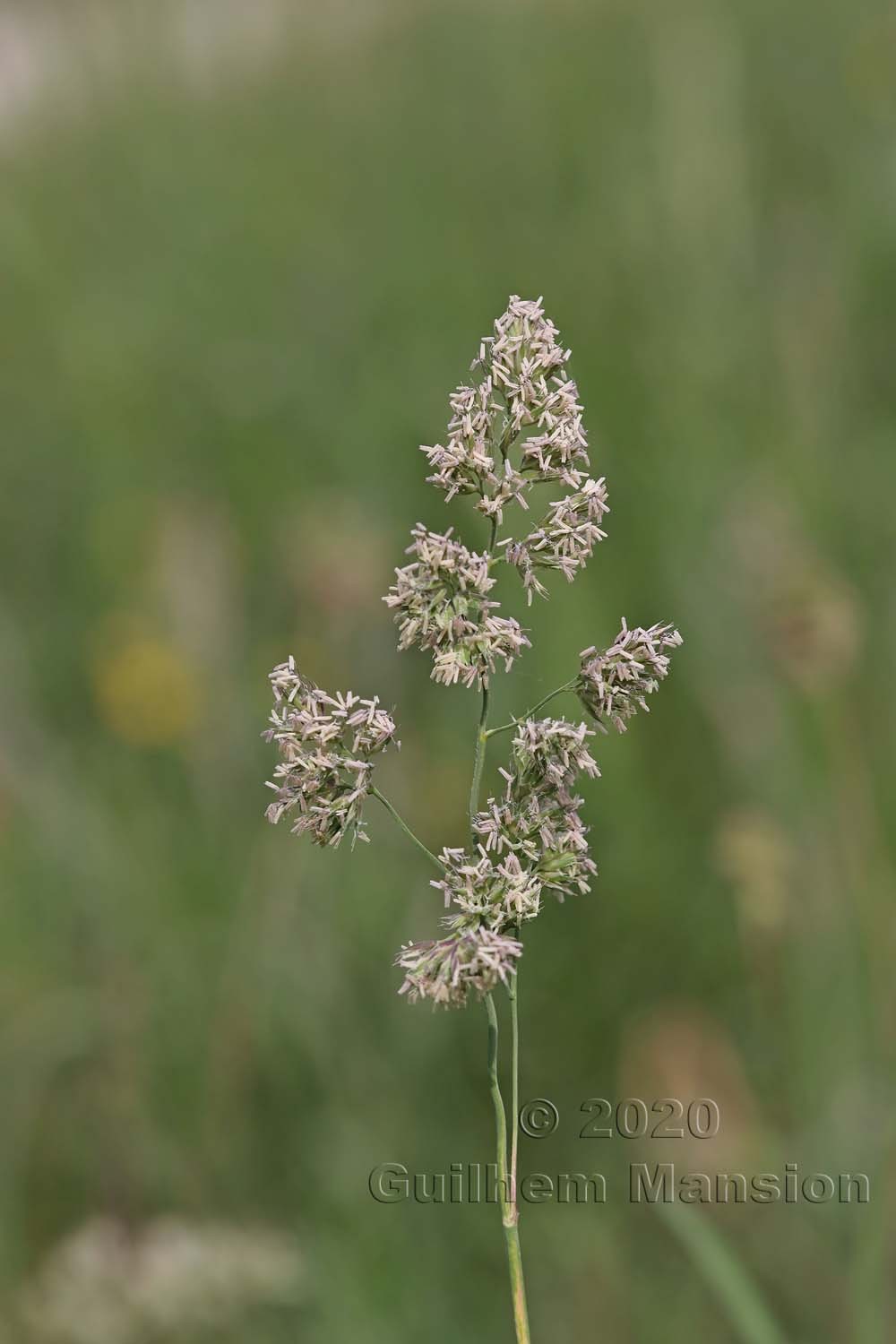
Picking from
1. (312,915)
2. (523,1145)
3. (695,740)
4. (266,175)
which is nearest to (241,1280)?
(523,1145)

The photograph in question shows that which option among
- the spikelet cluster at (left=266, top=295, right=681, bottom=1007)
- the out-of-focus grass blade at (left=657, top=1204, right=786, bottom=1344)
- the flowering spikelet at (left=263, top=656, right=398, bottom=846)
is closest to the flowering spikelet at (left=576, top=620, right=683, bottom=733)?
the spikelet cluster at (left=266, top=295, right=681, bottom=1007)

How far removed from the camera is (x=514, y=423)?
1614 millimetres

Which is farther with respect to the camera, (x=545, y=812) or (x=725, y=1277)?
(x=725, y=1277)

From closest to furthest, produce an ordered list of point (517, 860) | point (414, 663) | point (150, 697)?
point (517, 860) → point (150, 697) → point (414, 663)

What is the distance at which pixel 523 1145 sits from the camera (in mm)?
4688

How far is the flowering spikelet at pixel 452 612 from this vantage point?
1.52 meters

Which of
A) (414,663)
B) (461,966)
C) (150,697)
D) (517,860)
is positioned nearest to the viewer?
(461,966)

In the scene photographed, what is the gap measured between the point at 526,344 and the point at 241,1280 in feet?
8.97

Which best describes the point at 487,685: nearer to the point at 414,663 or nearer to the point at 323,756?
the point at 323,756

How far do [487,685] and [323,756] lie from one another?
255mm

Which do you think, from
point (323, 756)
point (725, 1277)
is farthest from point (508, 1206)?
point (725, 1277)

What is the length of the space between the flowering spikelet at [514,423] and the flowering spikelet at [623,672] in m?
0.21

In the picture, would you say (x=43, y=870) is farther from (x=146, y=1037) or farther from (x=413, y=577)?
(x=413, y=577)

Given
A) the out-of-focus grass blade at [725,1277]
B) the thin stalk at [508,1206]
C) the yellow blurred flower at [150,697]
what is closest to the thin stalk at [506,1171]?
the thin stalk at [508,1206]
